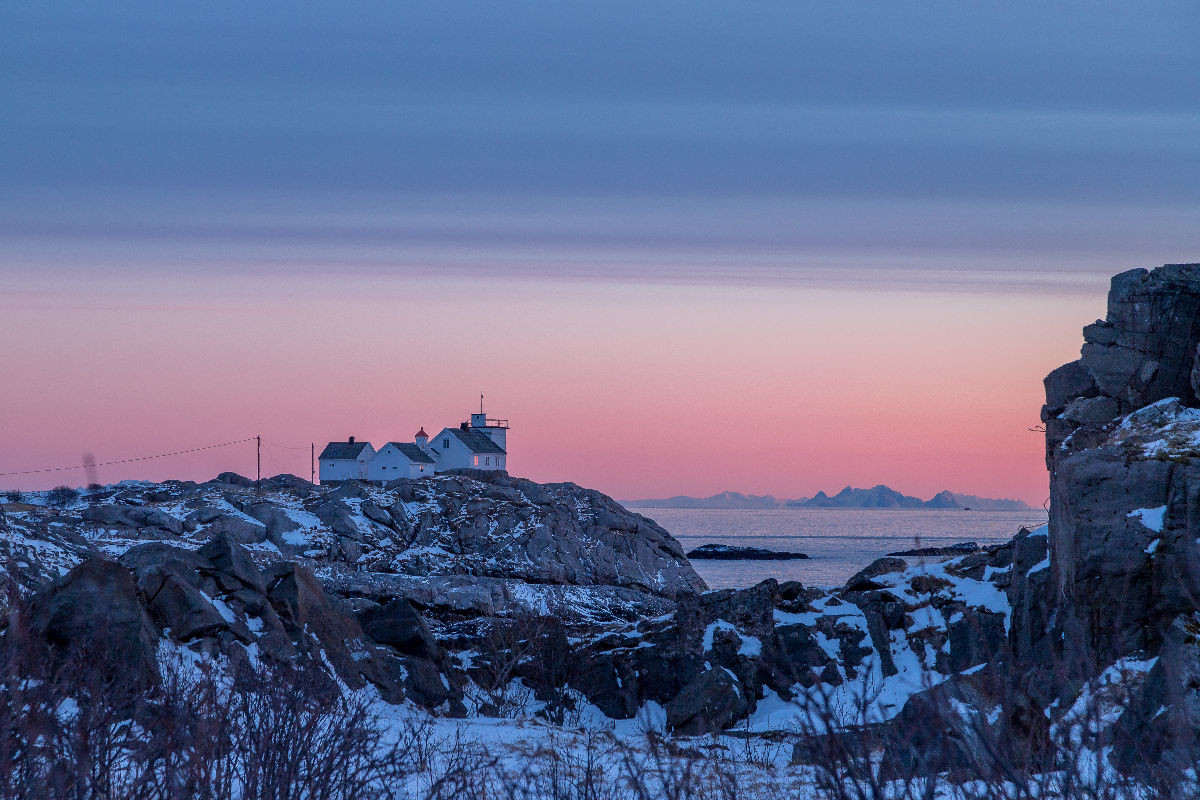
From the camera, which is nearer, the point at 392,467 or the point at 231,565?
the point at 231,565

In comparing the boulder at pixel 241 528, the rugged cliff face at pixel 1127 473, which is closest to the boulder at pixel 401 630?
the rugged cliff face at pixel 1127 473

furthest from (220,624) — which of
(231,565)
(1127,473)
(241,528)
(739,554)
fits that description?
(739,554)

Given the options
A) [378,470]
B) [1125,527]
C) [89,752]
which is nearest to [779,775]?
[1125,527]

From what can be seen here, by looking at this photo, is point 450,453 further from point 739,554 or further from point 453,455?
point 739,554

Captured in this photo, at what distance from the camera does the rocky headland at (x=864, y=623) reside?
1433cm

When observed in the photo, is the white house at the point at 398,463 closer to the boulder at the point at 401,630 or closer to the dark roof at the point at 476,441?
the dark roof at the point at 476,441

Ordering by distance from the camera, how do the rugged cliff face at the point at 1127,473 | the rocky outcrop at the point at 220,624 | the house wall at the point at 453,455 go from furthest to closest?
1. the house wall at the point at 453,455
2. the rugged cliff face at the point at 1127,473
3. the rocky outcrop at the point at 220,624

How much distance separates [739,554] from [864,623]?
5241 inches

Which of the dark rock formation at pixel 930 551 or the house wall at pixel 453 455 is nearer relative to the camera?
the dark rock formation at pixel 930 551

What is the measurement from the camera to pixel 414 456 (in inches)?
4345

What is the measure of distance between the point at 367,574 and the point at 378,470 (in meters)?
51.2

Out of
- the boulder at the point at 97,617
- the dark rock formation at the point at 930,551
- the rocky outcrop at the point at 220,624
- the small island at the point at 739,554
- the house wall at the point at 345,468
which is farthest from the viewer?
the small island at the point at 739,554

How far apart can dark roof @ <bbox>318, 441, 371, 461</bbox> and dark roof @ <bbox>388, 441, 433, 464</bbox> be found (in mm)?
3485

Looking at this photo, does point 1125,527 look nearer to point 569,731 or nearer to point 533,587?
point 569,731
